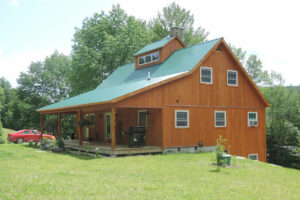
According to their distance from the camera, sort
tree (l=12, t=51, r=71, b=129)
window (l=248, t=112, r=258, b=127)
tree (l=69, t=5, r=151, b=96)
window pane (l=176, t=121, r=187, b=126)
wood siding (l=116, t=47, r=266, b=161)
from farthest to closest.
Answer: tree (l=12, t=51, r=71, b=129) < tree (l=69, t=5, r=151, b=96) < window (l=248, t=112, r=258, b=127) < window pane (l=176, t=121, r=187, b=126) < wood siding (l=116, t=47, r=266, b=161)

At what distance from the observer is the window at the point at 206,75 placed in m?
17.6

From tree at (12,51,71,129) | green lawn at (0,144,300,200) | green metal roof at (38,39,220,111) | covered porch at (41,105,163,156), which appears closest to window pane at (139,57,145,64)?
green metal roof at (38,39,220,111)

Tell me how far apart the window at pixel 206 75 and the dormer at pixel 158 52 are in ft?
13.6

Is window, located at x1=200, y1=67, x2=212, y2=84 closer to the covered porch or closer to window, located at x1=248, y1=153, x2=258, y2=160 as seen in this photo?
the covered porch

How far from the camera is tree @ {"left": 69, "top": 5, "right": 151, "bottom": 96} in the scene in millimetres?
32719

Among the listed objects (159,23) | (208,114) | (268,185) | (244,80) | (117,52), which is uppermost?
(159,23)

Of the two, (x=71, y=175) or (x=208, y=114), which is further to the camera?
(x=208, y=114)

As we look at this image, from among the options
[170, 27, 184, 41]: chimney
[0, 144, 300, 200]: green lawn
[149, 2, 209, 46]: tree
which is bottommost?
[0, 144, 300, 200]: green lawn

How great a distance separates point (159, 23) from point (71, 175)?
111 feet

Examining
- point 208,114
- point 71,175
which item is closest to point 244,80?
point 208,114

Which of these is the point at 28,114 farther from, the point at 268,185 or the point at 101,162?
the point at 268,185

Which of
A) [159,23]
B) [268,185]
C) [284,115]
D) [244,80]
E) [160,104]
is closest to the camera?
[268,185]

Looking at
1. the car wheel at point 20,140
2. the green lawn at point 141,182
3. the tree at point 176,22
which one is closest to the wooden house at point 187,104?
the green lawn at point 141,182

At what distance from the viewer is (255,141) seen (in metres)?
19.9
